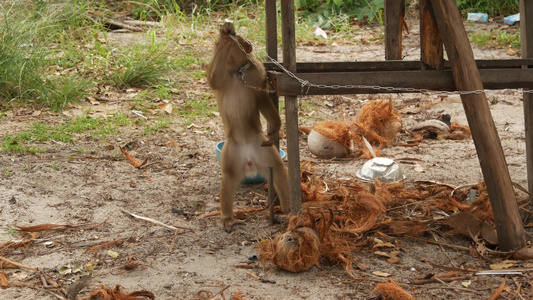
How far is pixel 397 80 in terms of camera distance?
15.9ft

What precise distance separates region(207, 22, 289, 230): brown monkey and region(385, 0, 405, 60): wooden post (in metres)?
1.55

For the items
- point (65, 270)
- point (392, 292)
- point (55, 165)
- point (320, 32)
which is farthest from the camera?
point (320, 32)

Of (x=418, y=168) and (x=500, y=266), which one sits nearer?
(x=500, y=266)

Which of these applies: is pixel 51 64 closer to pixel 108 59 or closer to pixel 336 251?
pixel 108 59

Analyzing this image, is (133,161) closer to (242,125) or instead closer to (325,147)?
(242,125)

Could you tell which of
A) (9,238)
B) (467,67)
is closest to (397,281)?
(467,67)

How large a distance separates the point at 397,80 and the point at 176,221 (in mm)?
2143

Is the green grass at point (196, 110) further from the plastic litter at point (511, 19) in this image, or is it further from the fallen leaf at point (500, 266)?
the plastic litter at point (511, 19)

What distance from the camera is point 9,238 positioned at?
16.8 feet

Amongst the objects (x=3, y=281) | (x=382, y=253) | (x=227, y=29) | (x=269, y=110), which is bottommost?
(x=382, y=253)

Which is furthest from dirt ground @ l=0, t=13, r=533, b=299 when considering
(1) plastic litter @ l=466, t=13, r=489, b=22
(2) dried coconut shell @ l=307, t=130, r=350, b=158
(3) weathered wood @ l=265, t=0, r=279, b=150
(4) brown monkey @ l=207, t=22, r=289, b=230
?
(1) plastic litter @ l=466, t=13, r=489, b=22

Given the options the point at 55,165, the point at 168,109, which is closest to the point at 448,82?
the point at 55,165

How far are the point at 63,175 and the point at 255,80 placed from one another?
2.18 meters

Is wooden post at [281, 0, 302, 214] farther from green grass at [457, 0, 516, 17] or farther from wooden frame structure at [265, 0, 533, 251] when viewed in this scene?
green grass at [457, 0, 516, 17]
